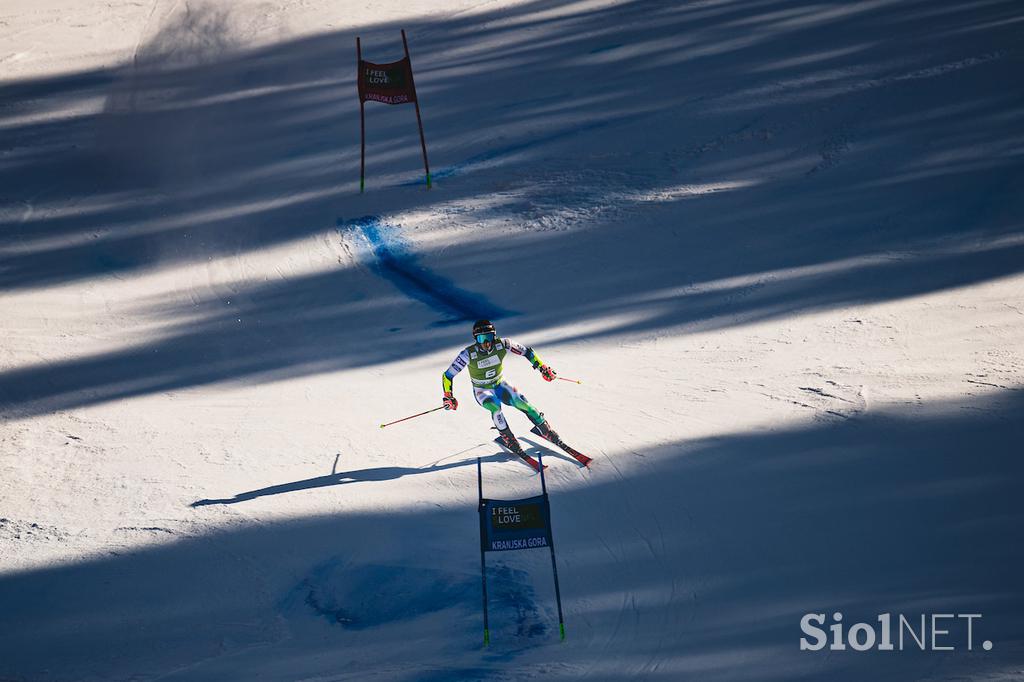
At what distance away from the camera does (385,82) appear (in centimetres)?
1518

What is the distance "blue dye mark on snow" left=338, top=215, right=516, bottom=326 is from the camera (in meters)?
13.5

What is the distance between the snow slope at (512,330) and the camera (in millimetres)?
8578

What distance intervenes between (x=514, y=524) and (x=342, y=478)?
318 centimetres

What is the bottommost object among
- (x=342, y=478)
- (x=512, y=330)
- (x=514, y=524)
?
(x=514, y=524)

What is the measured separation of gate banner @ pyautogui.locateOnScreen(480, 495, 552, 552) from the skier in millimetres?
2344

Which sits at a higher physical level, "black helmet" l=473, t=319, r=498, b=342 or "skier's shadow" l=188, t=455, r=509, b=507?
"black helmet" l=473, t=319, r=498, b=342

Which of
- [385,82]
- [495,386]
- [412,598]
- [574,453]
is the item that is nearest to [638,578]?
[574,453]

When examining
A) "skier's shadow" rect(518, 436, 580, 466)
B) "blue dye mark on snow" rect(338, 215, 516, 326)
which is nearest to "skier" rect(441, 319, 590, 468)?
"skier's shadow" rect(518, 436, 580, 466)

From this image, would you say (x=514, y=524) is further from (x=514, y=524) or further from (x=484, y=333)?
(x=484, y=333)

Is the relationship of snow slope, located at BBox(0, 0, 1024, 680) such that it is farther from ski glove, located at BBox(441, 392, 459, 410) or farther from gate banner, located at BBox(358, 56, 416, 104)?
gate banner, located at BBox(358, 56, 416, 104)

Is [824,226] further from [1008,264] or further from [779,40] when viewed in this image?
[779,40]

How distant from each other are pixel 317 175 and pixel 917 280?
10.5 meters

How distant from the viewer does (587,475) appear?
10.2 metres

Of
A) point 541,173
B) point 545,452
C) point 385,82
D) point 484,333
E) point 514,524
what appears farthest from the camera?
point 541,173
